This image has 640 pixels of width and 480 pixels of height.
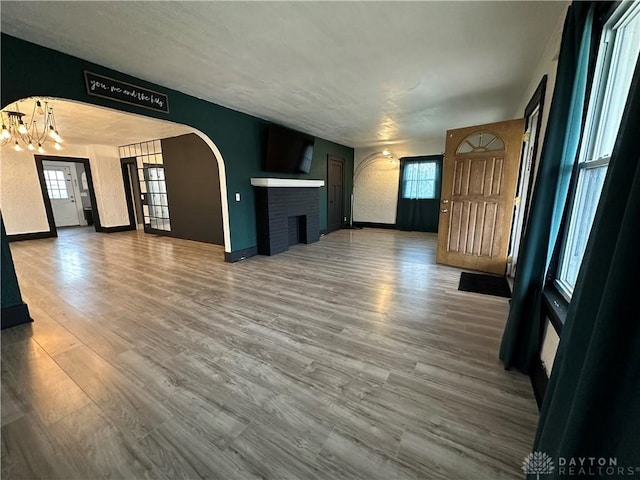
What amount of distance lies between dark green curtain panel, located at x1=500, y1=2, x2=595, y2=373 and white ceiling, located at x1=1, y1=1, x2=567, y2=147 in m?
0.67

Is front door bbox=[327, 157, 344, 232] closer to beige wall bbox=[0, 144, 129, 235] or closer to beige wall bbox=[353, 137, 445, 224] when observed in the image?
beige wall bbox=[353, 137, 445, 224]

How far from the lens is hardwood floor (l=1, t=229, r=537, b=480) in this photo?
130 centimetres

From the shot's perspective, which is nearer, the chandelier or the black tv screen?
the chandelier

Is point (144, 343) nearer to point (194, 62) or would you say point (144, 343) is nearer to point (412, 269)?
point (194, 62)

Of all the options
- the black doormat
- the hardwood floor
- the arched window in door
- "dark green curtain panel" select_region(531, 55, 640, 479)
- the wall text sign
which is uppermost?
the wall text sign

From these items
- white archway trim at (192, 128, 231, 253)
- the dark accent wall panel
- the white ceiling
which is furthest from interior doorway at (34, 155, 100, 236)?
the white ceiling

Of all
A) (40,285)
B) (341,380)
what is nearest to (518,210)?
(341,380)

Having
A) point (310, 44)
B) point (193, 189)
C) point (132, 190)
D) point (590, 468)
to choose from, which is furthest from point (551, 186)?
point (132, 190)

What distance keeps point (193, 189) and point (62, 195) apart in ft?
20.7

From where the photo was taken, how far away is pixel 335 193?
7883 mm

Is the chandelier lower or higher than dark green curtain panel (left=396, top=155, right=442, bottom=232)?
higher

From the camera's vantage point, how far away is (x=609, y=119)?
1.52 meters

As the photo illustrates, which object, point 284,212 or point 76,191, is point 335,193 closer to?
point 284,212

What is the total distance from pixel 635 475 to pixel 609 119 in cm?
183
